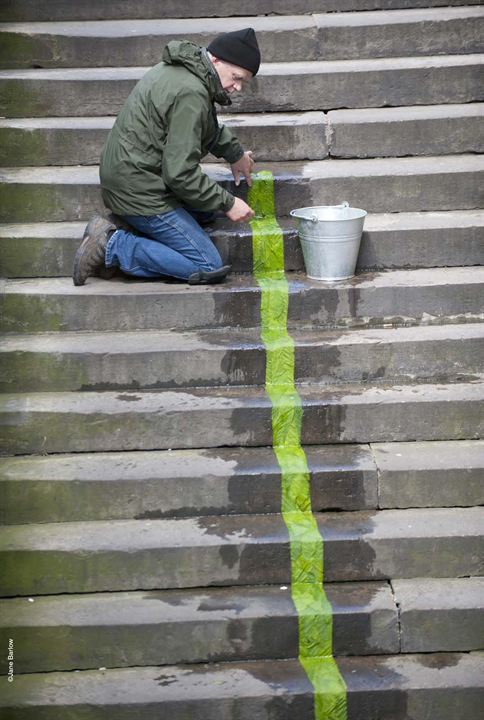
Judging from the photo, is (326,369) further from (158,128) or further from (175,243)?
(158,128)

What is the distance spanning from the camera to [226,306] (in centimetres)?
638

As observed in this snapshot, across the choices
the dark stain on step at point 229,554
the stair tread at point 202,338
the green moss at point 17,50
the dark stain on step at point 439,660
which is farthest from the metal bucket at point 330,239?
the green moss at point 17,50

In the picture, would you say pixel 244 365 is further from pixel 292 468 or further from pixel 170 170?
pixel 170 170

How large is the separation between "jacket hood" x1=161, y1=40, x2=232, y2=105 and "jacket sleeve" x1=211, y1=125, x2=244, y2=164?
391 millimetres

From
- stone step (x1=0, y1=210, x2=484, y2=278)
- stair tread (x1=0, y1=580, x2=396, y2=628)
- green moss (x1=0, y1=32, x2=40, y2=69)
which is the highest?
green moss (x1=0, y1=32, x2=40, y2=69)

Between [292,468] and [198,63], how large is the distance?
229 cm

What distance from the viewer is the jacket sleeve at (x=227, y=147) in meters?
6.59

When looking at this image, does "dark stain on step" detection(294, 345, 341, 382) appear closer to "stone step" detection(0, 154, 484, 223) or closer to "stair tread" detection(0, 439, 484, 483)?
"stair tread" detection(0, 439, 484, 483)

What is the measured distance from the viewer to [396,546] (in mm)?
5488

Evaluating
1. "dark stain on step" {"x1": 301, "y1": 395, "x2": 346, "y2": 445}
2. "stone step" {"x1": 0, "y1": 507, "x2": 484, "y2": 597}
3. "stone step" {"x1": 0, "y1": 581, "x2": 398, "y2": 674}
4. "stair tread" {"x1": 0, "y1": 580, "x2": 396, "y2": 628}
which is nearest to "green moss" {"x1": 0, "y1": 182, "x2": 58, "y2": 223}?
"dark stain on step" {"x1": 301, "y1": 395, "x2": 346, "y2": 445}

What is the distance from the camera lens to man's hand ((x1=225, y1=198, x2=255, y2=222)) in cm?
633

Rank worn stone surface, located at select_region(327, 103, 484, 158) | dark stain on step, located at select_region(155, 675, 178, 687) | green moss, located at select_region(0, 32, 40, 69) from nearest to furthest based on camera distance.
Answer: dark stain on step, located at select_region(155, 675, 178, 687), worn stone surface, located at select_region(327, 103, 484, 158), green moss, located at select_region(0, 32, 40, 69)

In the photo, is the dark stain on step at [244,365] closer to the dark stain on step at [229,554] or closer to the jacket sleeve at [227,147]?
the dark stain on step at [229,554]

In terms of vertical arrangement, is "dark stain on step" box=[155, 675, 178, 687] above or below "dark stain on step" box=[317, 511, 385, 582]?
below
